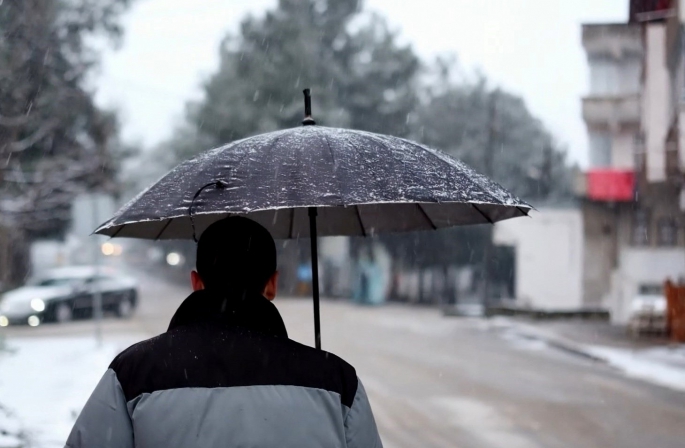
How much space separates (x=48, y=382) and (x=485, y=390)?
5.92 m

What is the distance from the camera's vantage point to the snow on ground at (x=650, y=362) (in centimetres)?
1391

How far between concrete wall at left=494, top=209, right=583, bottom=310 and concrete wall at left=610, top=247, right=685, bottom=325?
386 inches

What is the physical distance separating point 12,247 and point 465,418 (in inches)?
925

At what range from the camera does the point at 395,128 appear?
41844 mm

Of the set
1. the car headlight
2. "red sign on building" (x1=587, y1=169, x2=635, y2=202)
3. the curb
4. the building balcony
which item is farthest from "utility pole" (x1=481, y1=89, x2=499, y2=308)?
the car headlight

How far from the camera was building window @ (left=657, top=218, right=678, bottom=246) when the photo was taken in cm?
2606

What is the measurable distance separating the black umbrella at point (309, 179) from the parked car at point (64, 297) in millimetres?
19825

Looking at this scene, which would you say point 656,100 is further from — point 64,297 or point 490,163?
point 64,297

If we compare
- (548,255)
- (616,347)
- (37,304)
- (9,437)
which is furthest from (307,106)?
(548,255)

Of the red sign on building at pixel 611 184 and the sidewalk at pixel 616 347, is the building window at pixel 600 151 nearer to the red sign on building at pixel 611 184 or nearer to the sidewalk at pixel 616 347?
the red sign on building at pixel 611 184

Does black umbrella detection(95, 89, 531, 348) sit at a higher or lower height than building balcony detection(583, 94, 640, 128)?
lower

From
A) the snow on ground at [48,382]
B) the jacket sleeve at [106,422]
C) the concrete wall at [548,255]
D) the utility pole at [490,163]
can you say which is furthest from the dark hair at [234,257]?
the concrete wall at [548,255]

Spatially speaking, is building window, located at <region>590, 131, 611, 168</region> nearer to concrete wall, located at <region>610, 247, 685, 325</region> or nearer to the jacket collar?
concrete wall, located at <region>610, 247, 685, 325</region>

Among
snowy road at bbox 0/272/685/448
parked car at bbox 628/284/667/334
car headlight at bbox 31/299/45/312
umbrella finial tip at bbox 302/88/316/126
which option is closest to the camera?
umbrella finial tip at bbox 302/88/316/126
